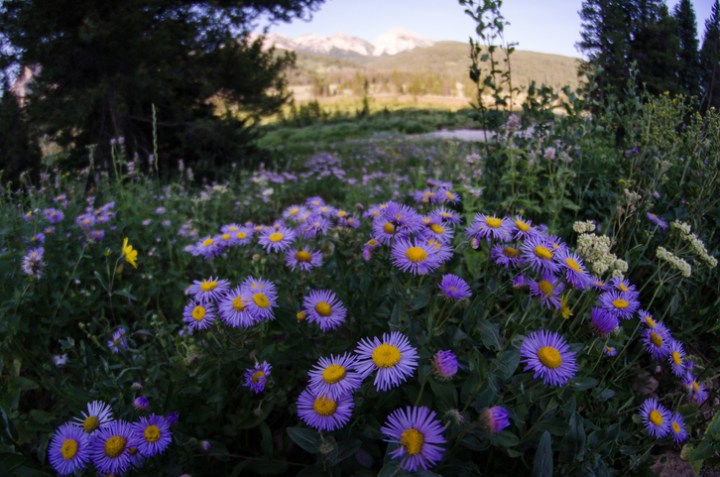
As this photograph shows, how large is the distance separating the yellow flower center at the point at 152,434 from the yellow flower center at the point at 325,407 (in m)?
0.37

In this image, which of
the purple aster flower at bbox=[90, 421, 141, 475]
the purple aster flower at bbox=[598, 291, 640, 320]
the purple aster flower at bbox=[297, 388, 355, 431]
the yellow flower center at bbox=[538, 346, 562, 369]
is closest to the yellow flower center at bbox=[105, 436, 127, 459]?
the purple aster flower at bbox=[90, 421, 141, 475]

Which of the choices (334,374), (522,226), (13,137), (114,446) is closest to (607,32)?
(522,226)

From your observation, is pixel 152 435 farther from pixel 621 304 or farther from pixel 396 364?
pixel 621 304

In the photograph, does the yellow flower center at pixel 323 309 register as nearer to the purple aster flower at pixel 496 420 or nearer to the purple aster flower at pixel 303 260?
the purple aster flower at pixel 303 260

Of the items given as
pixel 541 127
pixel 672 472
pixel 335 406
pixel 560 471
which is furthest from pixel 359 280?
pixel 541 127

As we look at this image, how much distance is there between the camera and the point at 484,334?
38.2 inches

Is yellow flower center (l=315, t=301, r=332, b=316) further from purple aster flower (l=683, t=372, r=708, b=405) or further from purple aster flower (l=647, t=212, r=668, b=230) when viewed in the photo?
purple aster flower (l=647, t=212, r=668, b=230)

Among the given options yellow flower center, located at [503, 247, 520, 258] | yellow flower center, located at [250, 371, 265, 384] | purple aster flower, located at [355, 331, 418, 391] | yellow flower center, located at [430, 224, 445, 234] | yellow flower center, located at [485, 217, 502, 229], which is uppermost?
yellow flower center, located at [485, 217, 502, 229]

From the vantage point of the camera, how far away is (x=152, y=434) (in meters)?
0.89

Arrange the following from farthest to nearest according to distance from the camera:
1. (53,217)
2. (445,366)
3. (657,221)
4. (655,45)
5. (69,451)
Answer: (655,45) < (53,217) < (657,221) < (69,451) < (445,366)

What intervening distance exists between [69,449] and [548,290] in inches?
44.8

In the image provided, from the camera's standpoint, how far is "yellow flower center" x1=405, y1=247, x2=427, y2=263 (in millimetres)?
1008

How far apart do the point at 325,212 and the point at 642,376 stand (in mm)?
1316

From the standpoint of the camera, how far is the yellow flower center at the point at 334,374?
0.80 metres
